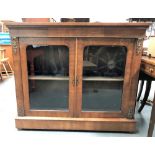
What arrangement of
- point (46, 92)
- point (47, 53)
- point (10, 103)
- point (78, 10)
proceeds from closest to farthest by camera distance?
point (78, 10) → point (47, 53) → point (46, 92) → point (10, 103)

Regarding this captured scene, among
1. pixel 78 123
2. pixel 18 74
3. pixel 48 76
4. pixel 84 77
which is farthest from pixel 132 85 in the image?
pixel 18 74

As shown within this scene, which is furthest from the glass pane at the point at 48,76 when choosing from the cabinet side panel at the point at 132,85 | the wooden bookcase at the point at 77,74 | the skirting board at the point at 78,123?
the cabinet side panel at the point at 132,85

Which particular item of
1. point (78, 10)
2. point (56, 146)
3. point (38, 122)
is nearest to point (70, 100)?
point (38, 122)

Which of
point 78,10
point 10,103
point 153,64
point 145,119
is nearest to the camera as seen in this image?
point 78,10

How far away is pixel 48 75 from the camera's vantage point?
1468mm

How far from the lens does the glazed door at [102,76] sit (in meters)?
1.30

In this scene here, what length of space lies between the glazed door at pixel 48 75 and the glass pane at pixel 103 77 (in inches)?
5.5

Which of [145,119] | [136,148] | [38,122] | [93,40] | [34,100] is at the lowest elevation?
[145,119]

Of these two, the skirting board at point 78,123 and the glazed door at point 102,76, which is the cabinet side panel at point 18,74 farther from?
the glazed door at point 102,76

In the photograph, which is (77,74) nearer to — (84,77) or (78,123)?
(84,77)

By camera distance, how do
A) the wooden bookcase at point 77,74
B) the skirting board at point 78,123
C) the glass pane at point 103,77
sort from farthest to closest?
the skirting board at point 78,123
the glass pane at point 103,77
the wooden bookcase at point 77,74

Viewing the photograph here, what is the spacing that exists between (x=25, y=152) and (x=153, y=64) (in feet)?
3.68

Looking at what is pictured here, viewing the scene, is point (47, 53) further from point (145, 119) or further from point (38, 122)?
point (145, 119)

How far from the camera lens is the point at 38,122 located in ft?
4.87
